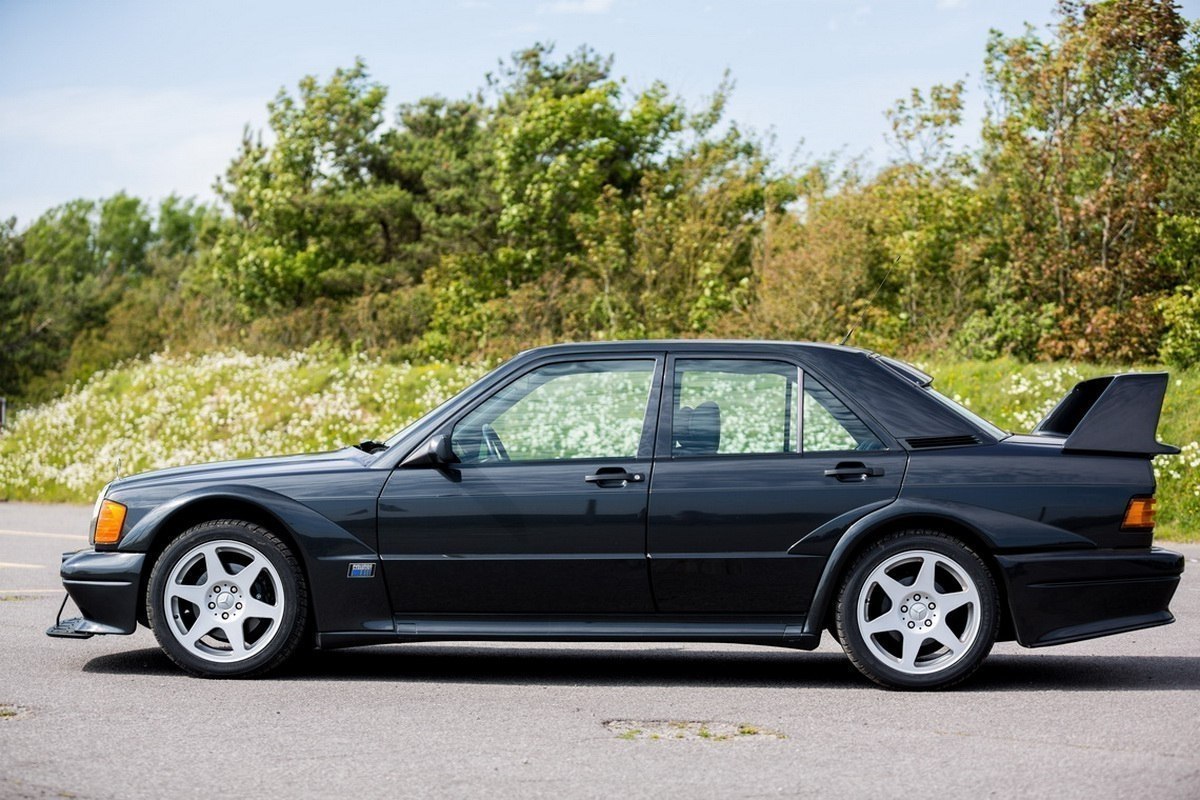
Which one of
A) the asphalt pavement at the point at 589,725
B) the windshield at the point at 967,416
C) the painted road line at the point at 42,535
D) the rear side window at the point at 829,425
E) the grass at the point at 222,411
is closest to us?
the asphalt pavement at the point at 589,725

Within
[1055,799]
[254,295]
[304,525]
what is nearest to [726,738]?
[1055,799]

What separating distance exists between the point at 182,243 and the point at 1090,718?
389ft

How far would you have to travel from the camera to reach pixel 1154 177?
24.1m

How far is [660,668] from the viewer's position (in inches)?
293

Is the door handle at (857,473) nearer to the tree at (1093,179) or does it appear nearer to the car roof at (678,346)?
the car roof at (678,346)

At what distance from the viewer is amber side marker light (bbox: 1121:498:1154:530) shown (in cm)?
670

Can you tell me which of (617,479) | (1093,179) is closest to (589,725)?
(617,479)

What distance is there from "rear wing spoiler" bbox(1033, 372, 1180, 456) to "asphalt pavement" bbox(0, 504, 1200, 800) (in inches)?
43.1

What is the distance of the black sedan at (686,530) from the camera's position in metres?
6.64

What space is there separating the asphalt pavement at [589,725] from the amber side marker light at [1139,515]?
0.73 m

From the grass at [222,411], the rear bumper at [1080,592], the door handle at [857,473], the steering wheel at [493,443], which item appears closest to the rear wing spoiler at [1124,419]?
the rear bumper at [1080,592]

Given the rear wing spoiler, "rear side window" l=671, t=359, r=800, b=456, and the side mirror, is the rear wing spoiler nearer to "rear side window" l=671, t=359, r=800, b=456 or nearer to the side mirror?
"rear side window" l=671, t=359, r=800, b=456

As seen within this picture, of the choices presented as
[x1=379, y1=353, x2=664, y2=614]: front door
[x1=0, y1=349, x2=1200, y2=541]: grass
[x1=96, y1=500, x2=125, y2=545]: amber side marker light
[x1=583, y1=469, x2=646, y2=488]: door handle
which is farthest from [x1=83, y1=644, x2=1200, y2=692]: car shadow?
[x1=0, y1=349, x2=1200, y2=541]: grass

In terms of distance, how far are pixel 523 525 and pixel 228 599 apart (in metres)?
1.44
